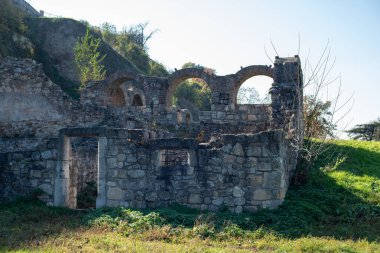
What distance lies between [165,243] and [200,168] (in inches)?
99.1

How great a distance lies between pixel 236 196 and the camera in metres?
9.30

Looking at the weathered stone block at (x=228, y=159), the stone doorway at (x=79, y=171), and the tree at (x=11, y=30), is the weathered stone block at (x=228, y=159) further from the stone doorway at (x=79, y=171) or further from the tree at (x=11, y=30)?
the tree at (x=11, y=30)

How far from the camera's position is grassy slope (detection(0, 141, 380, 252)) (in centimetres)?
711

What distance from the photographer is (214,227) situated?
814 centimetres

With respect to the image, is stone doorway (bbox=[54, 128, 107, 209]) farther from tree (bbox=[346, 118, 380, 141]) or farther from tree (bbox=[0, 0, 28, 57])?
tree (bbox=[346, 118, 380, 141])

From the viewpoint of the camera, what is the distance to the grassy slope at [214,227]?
711 centimetres

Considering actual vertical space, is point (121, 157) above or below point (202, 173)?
above

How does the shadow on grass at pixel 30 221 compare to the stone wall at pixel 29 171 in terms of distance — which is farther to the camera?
the stone wall at pixel 29 171

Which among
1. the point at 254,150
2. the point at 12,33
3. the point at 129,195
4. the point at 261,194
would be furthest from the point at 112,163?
the point at 12,33

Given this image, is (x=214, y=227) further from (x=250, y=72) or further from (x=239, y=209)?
(x=250, y=72)

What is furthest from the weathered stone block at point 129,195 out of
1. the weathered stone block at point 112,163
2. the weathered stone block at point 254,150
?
the weathered stone block at point 254,150

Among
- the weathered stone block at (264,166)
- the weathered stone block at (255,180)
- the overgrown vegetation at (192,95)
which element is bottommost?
the weathered stone block at (255,180)

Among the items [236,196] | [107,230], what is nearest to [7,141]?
[107,230]

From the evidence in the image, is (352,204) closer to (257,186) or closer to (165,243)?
(257,186)
